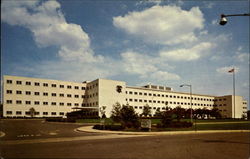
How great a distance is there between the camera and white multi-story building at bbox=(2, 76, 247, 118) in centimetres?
7162

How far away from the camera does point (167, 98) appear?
106 metres

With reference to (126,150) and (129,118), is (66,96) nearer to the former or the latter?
(129,118)

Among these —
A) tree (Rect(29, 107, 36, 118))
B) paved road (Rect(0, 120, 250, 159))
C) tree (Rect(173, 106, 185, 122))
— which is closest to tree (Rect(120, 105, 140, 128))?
tree (Rect(173, 106, 185, 122))

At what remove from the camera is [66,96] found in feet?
271

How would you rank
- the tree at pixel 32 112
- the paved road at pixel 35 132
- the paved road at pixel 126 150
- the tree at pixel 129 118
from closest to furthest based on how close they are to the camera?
the paved road at pixel 126 150, the paved road at pixel 35 132, the tree at pixel 129 118, the tree at pixel 32 112

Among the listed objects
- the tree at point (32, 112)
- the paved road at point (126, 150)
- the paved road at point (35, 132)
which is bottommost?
the tree at point (32, 112)

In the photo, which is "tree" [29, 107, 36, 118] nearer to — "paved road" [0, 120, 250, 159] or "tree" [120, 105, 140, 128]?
"tree" [120, 105, 140, 128]

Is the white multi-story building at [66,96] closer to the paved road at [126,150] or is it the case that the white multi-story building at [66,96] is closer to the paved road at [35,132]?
the paved road at [35,132]

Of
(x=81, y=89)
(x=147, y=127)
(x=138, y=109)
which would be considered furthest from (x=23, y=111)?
(x=147, y=127)

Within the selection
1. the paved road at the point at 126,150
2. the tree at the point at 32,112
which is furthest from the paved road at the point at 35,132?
the tree at the point at 32,112

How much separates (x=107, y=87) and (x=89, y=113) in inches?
489

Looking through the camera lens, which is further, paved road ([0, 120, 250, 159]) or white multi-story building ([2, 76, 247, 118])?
white multi-story building ([2, 76, 247, 118])

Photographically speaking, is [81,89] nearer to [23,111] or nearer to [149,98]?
[23,111]

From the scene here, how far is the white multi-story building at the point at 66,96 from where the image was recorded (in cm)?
7162
